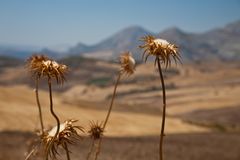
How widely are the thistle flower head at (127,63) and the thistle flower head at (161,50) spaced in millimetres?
1737

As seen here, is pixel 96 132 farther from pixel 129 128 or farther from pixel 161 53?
pixel 129 128

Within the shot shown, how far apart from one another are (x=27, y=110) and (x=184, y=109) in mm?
65864

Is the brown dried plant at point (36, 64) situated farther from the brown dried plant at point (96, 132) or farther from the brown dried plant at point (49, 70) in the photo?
the brown dried plant at point (96, 132)

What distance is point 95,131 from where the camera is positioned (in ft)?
15.0

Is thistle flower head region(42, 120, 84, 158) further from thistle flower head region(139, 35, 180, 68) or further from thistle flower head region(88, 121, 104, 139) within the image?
thistle flower head region(88, 121, 104, 139)

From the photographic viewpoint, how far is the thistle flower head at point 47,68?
3.58 meters

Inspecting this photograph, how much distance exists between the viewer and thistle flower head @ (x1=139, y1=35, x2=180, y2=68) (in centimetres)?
357

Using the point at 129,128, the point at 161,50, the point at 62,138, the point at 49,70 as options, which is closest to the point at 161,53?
the point at 161,50

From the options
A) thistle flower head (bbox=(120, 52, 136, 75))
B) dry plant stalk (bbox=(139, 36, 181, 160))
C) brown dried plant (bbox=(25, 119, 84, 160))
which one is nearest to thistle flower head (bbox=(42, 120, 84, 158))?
brown dried plant (bbox=(25, 119, 84, 160))

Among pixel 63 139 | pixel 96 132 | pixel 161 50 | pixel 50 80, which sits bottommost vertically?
pixel 63 139

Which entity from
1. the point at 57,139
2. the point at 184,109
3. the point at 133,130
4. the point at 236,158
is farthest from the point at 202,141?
the point at 184,109

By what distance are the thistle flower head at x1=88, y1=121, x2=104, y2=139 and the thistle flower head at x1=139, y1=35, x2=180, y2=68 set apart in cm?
101

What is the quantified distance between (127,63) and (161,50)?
1938 mm

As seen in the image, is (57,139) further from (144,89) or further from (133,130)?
(144,89)
